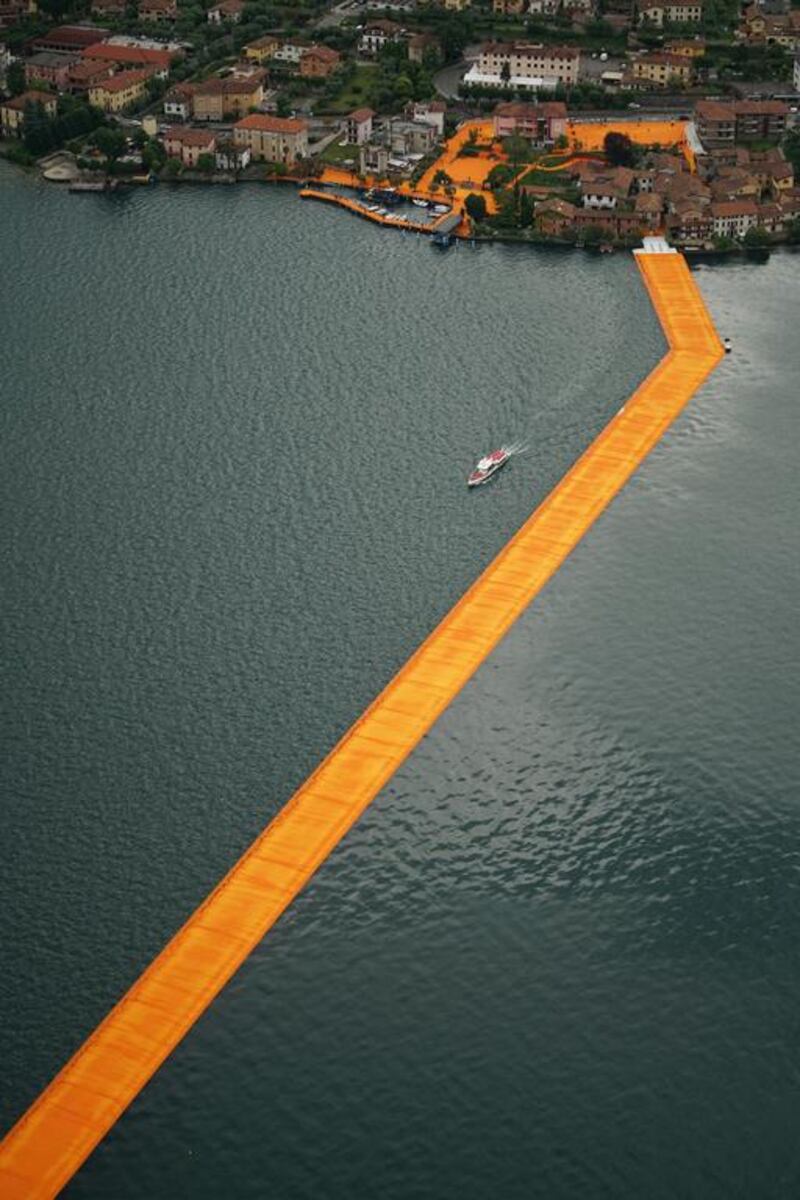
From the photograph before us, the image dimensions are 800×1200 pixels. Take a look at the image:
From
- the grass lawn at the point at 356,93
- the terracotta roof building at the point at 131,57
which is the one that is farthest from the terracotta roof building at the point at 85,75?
the grass lawn at the point at 356,93

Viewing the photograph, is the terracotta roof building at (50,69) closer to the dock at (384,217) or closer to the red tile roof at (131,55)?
the red tile roof at (131,55)

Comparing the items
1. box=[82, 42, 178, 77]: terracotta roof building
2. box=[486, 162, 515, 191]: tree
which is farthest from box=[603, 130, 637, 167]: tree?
box=[82, 42, 178, 77]: terracotta roof building

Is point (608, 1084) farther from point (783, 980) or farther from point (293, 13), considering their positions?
point (293, 13)

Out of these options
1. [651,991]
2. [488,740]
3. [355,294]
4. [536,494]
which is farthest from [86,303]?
[651,991]

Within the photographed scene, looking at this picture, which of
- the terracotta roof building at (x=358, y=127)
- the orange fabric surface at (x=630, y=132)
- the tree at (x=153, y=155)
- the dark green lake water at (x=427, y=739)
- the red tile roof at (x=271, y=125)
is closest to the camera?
the dark green lake water at (x=427, y=739)

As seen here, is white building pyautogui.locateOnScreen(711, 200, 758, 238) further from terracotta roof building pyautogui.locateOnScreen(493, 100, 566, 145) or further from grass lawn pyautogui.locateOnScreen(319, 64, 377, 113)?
grass lawn pyautogui.locateOnScreen(319, 64, 377, 113)

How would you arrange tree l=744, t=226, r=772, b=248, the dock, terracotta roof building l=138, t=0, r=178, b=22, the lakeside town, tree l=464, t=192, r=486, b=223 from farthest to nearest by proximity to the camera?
terracotta roof building l=138, t=0, r=178, b=22
the lakeside town
the dock
tree l=464, t=192, r=486, b=223
tree l=744, t=226, r=772, b=248
